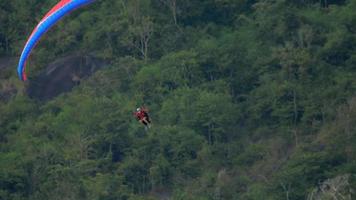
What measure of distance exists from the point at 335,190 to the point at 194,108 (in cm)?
921

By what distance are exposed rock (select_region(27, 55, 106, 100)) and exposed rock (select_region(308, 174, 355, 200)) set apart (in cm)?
1302

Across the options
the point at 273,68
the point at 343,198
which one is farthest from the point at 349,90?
the point at 343,198

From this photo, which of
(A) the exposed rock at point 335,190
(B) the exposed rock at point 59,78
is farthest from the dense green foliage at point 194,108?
(A) the exposed rock at point 335,190

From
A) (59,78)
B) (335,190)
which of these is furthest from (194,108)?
(335,190)

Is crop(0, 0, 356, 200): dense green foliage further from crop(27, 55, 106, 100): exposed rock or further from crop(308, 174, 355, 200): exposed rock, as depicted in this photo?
crop(308, 174, 355, 200): exposed rock

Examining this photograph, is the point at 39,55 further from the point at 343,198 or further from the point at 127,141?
the point at 343,198

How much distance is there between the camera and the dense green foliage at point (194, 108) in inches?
2625

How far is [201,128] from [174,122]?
1.09 m

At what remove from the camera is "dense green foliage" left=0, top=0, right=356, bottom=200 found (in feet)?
219

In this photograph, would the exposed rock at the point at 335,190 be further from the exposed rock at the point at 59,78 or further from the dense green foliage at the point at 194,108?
the exposed rock at the point at 59,78

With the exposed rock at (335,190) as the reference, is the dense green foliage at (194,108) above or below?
above

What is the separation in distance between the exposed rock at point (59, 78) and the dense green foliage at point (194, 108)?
1.26ft

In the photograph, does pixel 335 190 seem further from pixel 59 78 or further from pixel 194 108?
pixel 59 78

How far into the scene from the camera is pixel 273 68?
232ft
